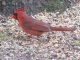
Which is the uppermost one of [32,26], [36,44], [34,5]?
[32,26]

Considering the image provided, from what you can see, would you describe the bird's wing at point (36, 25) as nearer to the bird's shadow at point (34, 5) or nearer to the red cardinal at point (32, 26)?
the red cardinal at point (32, 26)

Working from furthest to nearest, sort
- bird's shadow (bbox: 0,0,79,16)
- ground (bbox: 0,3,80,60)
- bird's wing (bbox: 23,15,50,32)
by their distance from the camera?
bird's shadow (bbox: 0,0,79,16)
bird's wing (bbox: 23,15,50,32)
ground (bbox: 0,3,80,60)

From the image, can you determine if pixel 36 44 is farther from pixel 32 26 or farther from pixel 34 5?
pixel 34 5

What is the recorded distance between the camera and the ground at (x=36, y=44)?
4613 mm

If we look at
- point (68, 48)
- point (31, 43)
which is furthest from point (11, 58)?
point (68, 48)

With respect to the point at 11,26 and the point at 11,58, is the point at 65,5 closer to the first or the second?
the point at 11,26

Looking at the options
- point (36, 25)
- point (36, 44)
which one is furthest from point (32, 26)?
point (36, 44)

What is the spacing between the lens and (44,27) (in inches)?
A: 191

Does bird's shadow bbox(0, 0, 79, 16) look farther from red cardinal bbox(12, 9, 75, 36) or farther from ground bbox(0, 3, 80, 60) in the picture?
red cardinal bbox(12, 9, 75, 36)

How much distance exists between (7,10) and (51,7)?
88 centimetres

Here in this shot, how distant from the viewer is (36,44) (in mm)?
4922

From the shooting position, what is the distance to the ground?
4.61 meters

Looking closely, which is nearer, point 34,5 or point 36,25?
point 36,25

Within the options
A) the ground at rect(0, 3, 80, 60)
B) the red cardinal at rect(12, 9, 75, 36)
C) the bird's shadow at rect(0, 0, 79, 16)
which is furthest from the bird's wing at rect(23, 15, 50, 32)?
the bird's shadow at rect(0, 0, 79, 16)
